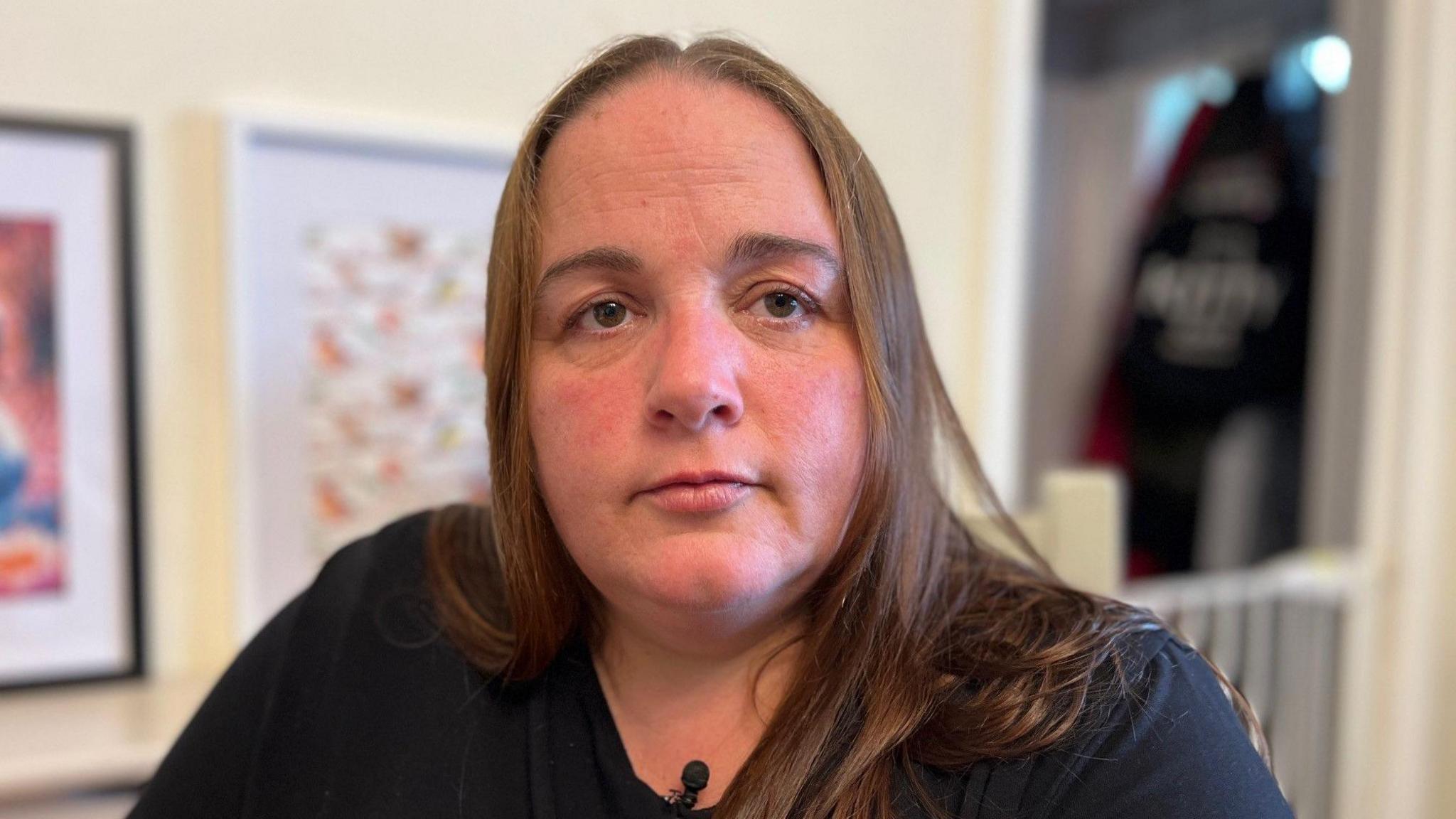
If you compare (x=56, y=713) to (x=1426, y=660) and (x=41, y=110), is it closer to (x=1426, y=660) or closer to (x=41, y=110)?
(x=41, y=110)

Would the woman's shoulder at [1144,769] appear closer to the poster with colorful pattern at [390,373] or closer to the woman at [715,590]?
the woman at [715,590]

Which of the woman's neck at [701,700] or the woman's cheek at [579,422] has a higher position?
the woman's cheek at [579,422]

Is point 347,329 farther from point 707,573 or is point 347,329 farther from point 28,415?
point 707,573

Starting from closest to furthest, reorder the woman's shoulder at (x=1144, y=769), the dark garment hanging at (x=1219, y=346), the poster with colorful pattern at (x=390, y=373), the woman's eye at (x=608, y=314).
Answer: the woman's shoulder at (x=1144, y=769) → the woman's eye at (x=608, y=314) → the poster with colorful pattern at (x=390, y=373) → the dark garment hanging at (x=1219, y=346)

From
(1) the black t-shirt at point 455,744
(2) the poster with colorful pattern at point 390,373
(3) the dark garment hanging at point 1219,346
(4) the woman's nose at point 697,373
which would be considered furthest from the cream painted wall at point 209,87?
(3) the dark garment hanging at point 1219,346

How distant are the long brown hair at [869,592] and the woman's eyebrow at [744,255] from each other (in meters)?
0.02

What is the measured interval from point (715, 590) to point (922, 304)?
0.89 m

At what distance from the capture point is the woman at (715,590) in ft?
2.42

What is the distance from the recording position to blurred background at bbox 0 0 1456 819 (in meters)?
1.08

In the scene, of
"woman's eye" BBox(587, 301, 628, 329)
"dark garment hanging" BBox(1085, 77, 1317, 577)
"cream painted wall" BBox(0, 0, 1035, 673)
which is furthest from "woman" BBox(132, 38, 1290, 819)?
"dark garment hanging" BBox(1085, 77, 1317, 577)

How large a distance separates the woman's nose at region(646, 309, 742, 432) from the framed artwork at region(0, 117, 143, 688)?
68 centimetres

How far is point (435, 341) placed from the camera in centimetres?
125

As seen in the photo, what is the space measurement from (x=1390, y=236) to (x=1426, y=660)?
0.78 meters

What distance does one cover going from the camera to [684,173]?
2.56 ft
